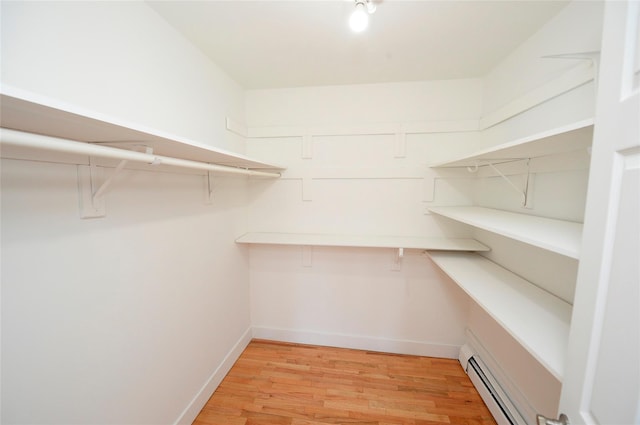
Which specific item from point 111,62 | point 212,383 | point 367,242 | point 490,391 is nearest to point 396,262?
point 367,242

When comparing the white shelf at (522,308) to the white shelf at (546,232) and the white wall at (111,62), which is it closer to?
the white shelf at (546,232)

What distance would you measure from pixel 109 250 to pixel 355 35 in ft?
5.57

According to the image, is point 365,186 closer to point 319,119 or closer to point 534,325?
point 319,119

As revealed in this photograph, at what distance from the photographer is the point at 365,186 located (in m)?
2.07

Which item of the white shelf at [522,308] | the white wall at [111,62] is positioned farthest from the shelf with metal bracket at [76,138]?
the white shelf at [522,308]

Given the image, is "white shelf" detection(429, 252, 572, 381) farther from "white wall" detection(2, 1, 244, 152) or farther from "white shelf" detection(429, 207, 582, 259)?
"white wall" detection(2, 1, 244, 152)

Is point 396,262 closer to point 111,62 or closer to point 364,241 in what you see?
point 364,241

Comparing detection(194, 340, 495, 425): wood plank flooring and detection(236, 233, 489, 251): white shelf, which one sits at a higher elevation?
detection(236, 233, 489, 251): white shelf

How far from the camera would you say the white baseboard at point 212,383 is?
1443 millimetres

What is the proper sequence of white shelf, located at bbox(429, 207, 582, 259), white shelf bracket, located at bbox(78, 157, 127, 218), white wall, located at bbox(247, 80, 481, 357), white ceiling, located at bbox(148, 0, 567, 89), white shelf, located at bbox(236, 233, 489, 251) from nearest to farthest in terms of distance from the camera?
white shelf, located at bbox(429, 207, 582, 259), white shelf bracket, located at bbox(78, 157, 127, 218), white ceiling, located at bbox(148, 0, 567, 89), white shelf, located at bbox(236, 233, 489, 251), white wall, located at bbox(247, 80, 481, 357)

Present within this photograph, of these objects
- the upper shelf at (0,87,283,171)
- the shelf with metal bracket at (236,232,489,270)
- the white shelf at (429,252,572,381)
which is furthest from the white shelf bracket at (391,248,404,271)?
the upper shelf at (0,87,283,171)

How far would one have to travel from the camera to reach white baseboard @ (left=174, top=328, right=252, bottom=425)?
56.8 inches

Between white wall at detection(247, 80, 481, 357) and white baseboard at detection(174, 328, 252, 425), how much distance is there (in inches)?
17.1

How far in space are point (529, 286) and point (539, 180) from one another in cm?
59
